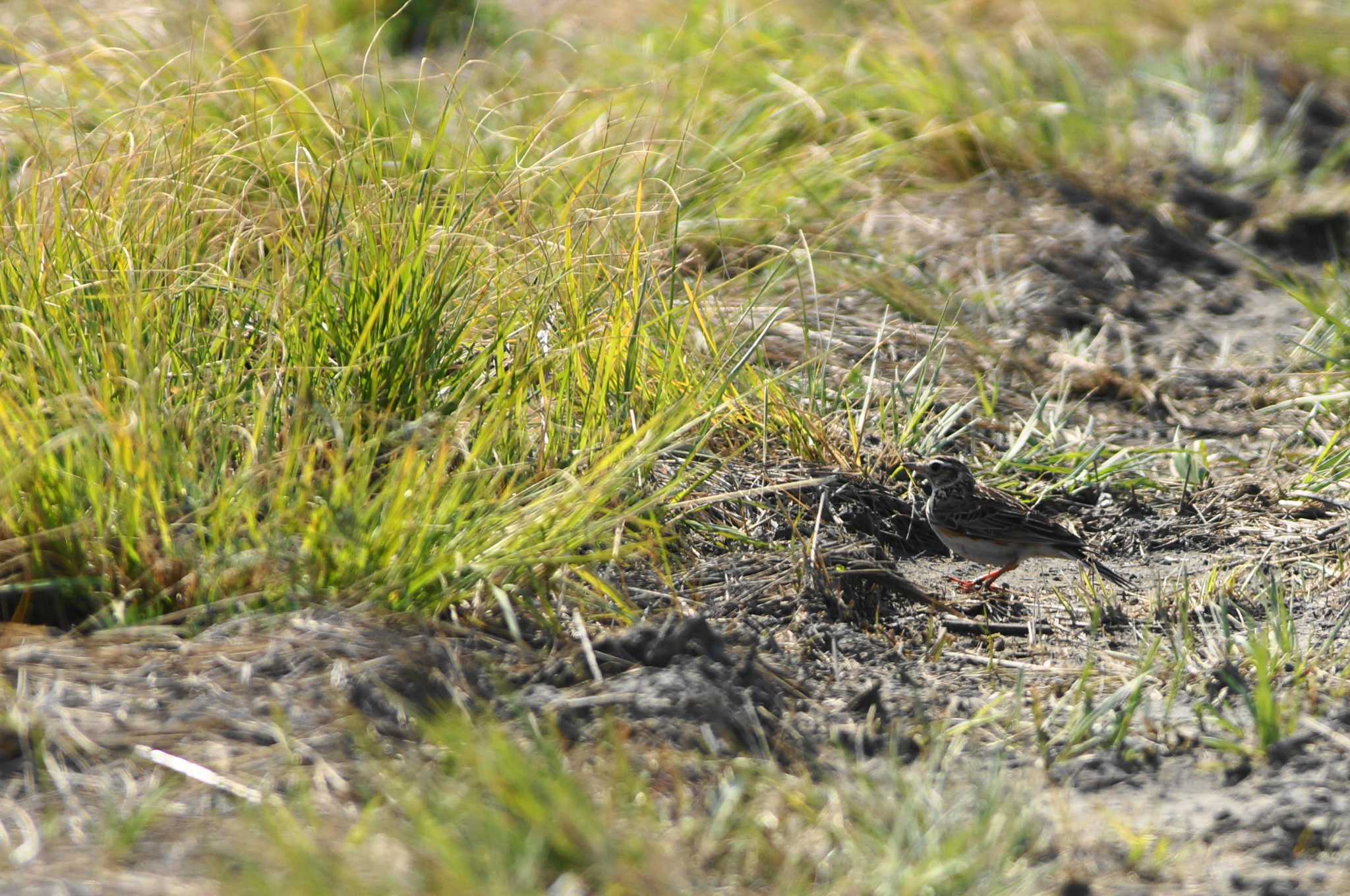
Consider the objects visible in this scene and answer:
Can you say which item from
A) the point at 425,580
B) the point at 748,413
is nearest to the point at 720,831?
the point at 425,580

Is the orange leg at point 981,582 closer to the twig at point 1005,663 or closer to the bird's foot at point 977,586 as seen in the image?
the bird's foot at point 977,586

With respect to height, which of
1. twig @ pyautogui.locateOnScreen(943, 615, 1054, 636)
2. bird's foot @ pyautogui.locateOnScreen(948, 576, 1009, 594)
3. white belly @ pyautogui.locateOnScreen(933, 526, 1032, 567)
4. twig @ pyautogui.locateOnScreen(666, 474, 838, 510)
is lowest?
bird's foot @ pyautogui.locateOnScreen(948, 576, 1009, 594)

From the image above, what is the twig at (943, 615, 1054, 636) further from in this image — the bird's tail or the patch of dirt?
the bird's tail

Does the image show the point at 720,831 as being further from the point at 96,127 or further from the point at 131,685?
the point at 96,127

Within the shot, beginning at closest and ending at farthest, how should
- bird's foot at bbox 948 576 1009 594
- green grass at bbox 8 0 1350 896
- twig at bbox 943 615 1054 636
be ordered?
green grass at bbox 8 0 1350 896
twig at bbox 943 615 1054 636
bird's foot at bbox 948 576 1009 594

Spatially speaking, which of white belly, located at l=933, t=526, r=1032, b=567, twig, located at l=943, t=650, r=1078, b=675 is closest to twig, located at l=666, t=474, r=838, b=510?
white belly, located at l=933, t=526, r=1032, b=567

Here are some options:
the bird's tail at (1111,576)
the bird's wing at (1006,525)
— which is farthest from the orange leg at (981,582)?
the bird's tail at (1111,576)

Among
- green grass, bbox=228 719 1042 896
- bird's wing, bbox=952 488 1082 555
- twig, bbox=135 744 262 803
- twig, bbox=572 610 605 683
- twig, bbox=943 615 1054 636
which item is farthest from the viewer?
bird's wing, bbox=952 488 1082 555
